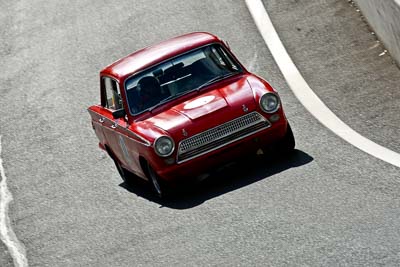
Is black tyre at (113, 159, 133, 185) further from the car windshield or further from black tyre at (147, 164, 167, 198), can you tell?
black tyre at (147, 164, 167, 198)

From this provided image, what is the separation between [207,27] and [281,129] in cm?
820

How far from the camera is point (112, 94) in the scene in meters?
13.9

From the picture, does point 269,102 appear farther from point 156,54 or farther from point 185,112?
point 156,54

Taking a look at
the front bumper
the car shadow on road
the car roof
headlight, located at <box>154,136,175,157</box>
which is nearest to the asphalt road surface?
the car shadow on road

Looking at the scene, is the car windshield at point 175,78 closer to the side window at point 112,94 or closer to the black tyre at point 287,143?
the side window at point 112,94

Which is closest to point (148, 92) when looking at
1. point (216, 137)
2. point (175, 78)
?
point (175, 78)

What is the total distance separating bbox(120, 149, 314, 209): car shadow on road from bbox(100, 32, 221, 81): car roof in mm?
1519

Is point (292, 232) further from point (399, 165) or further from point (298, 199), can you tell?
point (399, 165)

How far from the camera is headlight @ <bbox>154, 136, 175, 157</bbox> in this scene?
474 inches

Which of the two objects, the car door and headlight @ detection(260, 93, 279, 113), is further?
the car door

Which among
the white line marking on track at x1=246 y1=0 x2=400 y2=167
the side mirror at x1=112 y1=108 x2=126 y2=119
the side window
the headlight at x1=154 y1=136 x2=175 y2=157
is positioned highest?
the side window

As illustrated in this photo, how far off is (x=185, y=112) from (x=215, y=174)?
0.75m

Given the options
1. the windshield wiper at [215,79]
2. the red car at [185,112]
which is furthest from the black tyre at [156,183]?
the windshield wiper at [215,79]

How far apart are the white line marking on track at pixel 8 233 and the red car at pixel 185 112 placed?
5.13 feet
